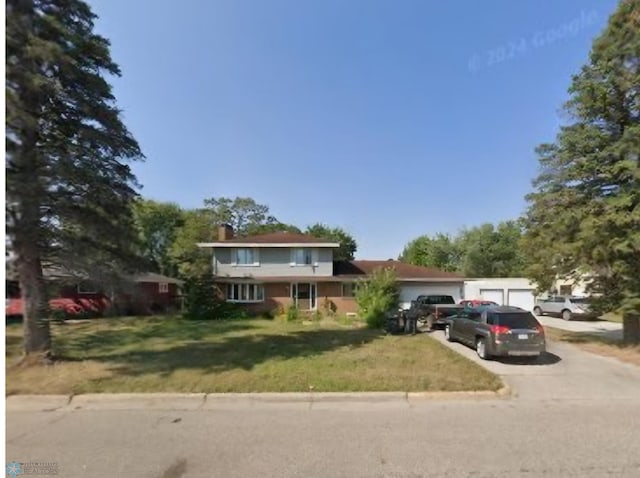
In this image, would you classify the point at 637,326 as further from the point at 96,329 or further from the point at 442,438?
the point at 96,329

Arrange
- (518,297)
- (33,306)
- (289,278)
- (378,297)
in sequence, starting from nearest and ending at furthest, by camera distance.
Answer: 1. (33,306)
2. (378,297)
3. (289,278)
4. (518,297)

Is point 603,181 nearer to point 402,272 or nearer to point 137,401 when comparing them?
point 137,401

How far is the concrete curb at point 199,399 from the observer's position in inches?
332

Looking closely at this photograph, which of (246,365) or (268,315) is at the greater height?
(268,315)

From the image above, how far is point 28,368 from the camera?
1057 centimetres

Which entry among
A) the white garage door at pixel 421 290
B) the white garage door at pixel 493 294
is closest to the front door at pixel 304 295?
the white garage door at pixel 421 290

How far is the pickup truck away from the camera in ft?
70.0

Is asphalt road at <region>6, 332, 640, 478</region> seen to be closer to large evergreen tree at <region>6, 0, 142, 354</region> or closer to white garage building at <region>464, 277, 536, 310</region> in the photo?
large evergreen tree at <region>6, 0, 142, 354</region>

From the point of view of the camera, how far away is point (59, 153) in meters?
11.2

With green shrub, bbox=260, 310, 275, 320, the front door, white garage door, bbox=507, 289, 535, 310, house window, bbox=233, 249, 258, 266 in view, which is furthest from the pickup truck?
white garage door, bbox=507, 289, 535, 310

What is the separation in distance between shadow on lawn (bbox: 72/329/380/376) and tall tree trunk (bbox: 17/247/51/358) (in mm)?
1388

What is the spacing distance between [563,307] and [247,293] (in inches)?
848

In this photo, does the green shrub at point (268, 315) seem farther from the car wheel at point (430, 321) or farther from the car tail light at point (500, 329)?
the car tail light at point (500, 329)

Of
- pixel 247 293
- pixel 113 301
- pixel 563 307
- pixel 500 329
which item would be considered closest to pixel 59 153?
pixel 500 329
